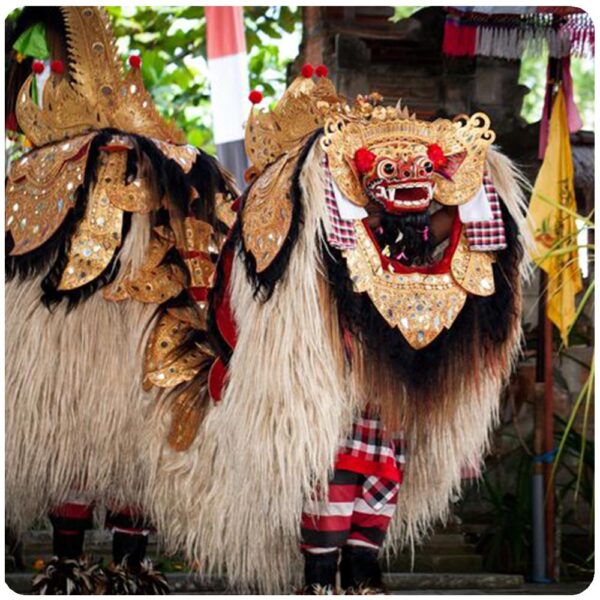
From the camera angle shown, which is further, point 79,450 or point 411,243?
point 79,450

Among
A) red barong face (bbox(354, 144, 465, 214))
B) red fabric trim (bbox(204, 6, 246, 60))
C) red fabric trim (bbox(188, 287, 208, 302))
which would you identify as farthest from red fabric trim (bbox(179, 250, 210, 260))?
red fabric trim (bbox(204, 6, 246, 60))

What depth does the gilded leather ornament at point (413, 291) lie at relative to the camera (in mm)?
3957

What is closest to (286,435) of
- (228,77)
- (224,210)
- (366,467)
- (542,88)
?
(366,467)

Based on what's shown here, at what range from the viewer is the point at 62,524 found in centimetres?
473

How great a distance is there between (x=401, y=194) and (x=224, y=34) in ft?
9.90

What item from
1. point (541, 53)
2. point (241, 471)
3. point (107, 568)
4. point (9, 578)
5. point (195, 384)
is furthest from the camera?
point (541, 53)

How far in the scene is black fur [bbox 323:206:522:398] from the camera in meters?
3.95

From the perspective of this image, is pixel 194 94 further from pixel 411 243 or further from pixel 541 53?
pixel 411 243

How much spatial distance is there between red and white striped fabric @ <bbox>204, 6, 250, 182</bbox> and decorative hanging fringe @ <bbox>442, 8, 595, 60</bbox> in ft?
3.58

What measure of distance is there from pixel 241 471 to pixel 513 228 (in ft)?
3.87

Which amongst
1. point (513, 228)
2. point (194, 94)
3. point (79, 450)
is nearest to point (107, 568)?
point (79, 450)

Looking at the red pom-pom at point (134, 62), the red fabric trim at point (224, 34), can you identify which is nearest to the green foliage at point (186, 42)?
the red fabric trim at point (224, 34)

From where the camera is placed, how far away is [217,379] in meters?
4.28

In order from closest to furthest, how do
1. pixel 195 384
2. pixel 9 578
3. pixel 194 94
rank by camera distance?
pixel 195 384, pixel 9 578, pixel 194 94
